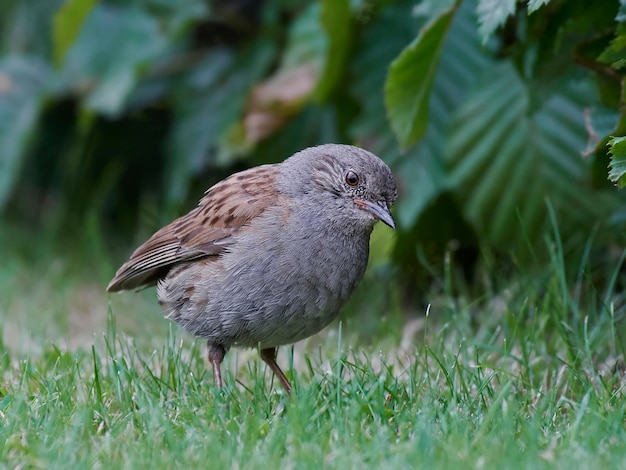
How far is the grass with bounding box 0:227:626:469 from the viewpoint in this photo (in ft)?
12.6

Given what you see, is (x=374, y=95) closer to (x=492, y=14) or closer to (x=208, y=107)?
(x=208, y=107)

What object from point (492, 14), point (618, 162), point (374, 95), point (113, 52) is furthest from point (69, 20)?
point (618, 162)

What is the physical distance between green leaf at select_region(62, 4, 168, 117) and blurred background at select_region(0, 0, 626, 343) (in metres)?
0.02

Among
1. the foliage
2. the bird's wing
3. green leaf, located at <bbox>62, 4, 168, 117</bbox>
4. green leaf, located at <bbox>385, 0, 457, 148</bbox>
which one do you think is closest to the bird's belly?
the bird's wing

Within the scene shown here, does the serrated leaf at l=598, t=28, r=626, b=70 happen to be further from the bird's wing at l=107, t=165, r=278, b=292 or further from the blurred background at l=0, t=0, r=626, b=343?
the bird's wing at l=107, t=165, r=278, b=292

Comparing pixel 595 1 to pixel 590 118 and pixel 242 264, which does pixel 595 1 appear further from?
pixel 242 264

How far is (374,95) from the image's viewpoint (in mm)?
6906

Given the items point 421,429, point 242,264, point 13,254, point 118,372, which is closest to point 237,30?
point 13,254

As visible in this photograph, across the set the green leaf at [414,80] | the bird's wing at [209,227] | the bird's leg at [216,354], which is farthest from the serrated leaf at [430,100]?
the bird's leg at [216,354]

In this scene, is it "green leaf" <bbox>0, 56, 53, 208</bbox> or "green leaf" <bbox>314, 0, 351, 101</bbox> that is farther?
"green leaf" <bbox>0, 56, 53, 208</bbox>

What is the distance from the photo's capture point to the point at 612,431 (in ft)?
13.2

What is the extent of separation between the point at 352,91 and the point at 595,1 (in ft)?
7.13

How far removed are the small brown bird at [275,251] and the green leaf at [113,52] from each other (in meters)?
2.38

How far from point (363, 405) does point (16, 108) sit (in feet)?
16.9
